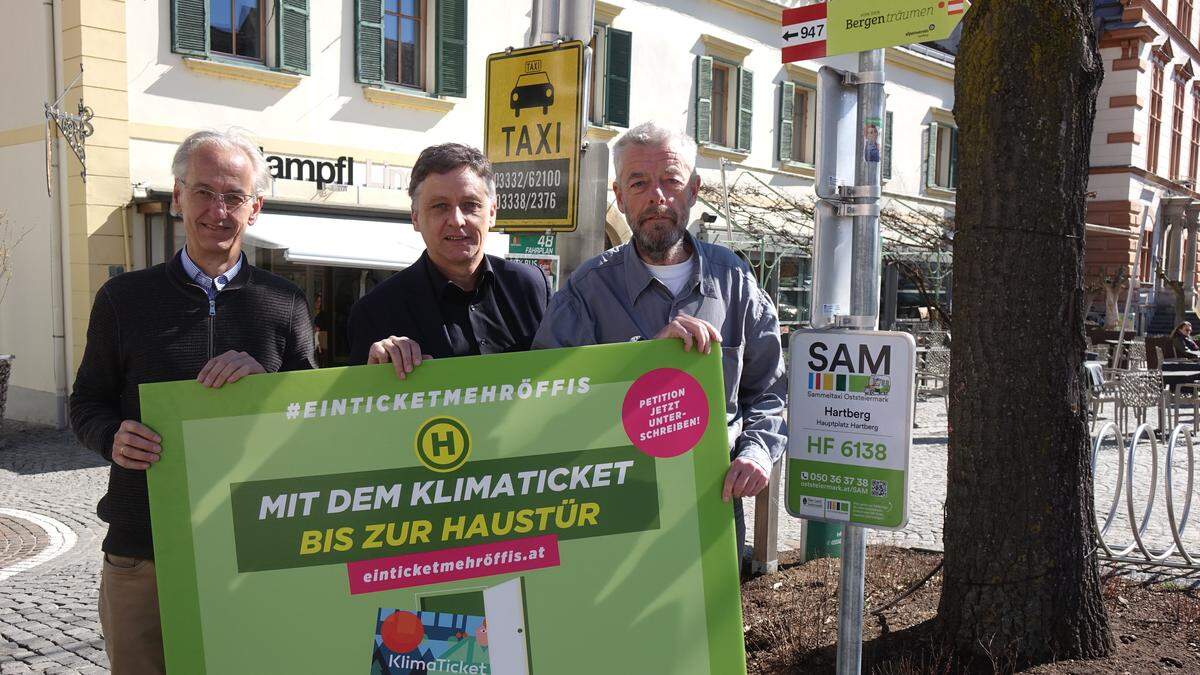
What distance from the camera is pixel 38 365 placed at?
12.2 metres

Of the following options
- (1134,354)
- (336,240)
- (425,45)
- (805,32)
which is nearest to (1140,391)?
(1134,354)

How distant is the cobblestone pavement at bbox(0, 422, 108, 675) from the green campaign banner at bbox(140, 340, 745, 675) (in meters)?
2.45

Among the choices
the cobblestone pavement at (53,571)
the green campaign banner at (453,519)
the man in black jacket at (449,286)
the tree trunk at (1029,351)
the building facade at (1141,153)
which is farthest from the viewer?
the building facade at (1141,153)

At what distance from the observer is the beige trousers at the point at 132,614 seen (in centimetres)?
249

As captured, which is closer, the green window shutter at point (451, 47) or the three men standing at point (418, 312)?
the three men standing at point (418, 312)

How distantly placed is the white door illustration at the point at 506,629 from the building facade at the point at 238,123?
317 inches

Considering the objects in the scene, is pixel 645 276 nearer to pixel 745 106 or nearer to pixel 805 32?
pixel 805 32

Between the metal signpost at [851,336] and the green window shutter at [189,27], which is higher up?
the green window shutter at [189,27]

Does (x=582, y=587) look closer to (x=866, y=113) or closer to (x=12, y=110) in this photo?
(x=866, y=113)

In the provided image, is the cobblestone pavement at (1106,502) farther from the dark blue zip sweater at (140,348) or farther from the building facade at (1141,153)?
the building facade at (1141,153)

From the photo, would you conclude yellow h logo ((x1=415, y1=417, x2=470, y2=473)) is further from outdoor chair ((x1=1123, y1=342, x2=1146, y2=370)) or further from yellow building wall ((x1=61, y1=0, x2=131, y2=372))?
outdoor chair ((x1=1123, y1=342, x2=1146, y2=370))

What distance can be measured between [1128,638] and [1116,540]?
3.07 m

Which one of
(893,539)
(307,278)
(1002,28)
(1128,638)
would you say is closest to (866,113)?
(1002,28)

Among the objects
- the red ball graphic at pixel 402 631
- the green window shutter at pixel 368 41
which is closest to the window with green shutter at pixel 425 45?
the green window shutter at pixel 368 41
